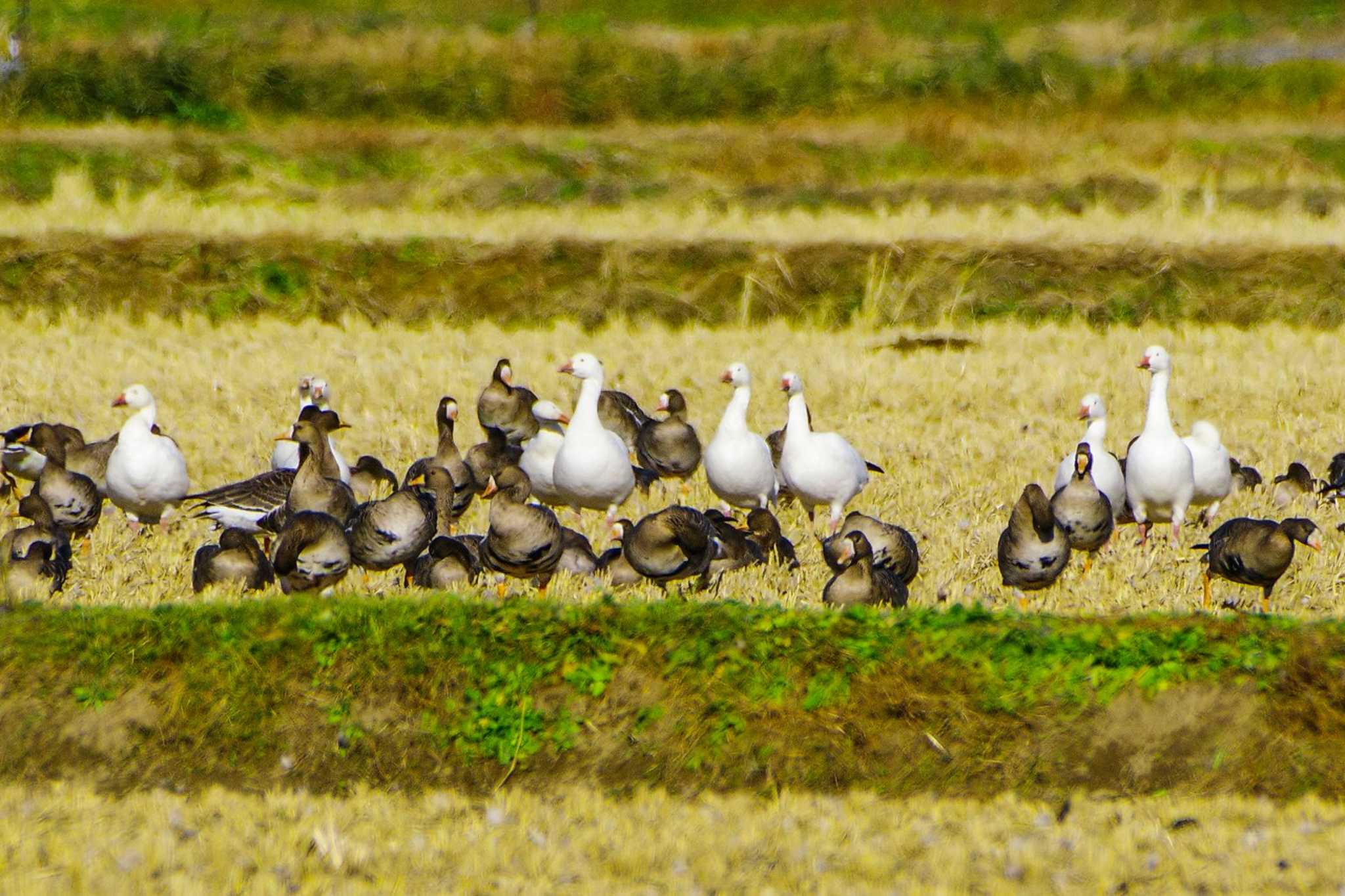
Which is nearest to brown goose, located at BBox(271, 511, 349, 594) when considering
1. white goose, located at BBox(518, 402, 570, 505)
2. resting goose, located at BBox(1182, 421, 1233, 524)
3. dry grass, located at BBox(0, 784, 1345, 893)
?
dry grass, located at BBox(0, 784, 1345, 893)

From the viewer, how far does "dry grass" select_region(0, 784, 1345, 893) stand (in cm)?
557

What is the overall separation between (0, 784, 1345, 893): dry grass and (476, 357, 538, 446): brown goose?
22.1 feet

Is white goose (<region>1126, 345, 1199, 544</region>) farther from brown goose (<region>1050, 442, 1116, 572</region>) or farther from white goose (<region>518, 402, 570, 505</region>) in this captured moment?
white goose (<region>518, 402, 570, 505</region>)

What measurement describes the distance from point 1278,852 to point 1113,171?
59.5 ft

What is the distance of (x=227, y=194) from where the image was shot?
69.5 ft

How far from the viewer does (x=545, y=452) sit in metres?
11.8

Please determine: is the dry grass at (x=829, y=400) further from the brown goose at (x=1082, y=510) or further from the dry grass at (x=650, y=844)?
the dry grass at (x=650, y=844)

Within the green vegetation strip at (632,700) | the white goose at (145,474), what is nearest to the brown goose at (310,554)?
the green vegetation strip at (632,700)

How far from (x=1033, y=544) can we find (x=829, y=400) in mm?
5617

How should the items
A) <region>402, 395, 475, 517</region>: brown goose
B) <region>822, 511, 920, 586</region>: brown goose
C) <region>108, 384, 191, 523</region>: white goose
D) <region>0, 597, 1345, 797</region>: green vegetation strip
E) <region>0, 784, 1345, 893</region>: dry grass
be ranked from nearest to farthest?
<region>0, 784, 1345, 893</region>: dry grass < <region>0, 597, 1345, 797</region>: green vegetation strip < <region>822, 511, 920, 586</region>: brown goose < <region>108, 384, 191, 523</region>: white goose < <region>402, 395, 475, 517</region>: brown goose

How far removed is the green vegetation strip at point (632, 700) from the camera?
663cm

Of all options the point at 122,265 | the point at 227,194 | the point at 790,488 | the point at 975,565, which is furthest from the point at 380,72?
the point at 975,565

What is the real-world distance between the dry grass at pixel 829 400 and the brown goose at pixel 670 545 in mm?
165

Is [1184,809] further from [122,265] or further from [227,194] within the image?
[227,194]
